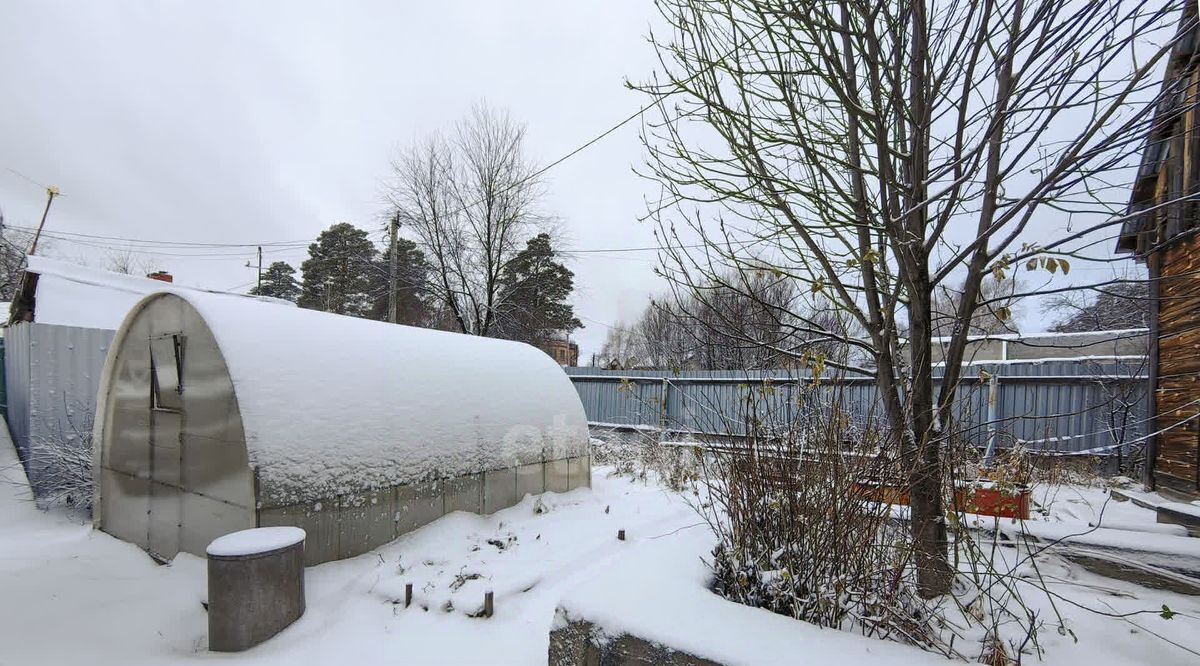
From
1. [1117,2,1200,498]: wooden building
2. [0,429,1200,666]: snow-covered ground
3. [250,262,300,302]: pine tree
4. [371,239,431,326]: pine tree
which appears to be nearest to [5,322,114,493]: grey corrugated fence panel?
[0,429,1200,666]: snow-covered ground

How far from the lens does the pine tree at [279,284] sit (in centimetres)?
3403

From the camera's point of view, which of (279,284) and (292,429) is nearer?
(292,429)

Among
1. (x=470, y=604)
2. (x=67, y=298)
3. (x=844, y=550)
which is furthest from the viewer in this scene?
(x=67, y=298)

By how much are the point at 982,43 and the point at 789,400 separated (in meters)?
2.00

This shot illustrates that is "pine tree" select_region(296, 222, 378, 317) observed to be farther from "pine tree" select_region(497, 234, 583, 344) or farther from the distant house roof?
the distant house roof

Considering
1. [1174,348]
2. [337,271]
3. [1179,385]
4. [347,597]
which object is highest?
[337,271]

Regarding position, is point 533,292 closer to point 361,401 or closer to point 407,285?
point 407,285

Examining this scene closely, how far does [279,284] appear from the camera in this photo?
3444cm

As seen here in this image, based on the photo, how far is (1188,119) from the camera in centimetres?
326

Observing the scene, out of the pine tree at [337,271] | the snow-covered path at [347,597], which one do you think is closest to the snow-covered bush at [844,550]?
the snow-covered path at [347,597]

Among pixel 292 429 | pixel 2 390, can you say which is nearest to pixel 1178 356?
pixel 292 429

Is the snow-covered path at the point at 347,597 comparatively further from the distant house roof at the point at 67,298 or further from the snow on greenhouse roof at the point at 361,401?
the distant house roof at the point at 67,298

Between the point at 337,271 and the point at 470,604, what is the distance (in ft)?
94.0

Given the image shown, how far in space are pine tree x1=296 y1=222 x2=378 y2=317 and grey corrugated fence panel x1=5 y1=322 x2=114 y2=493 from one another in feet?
66.7
